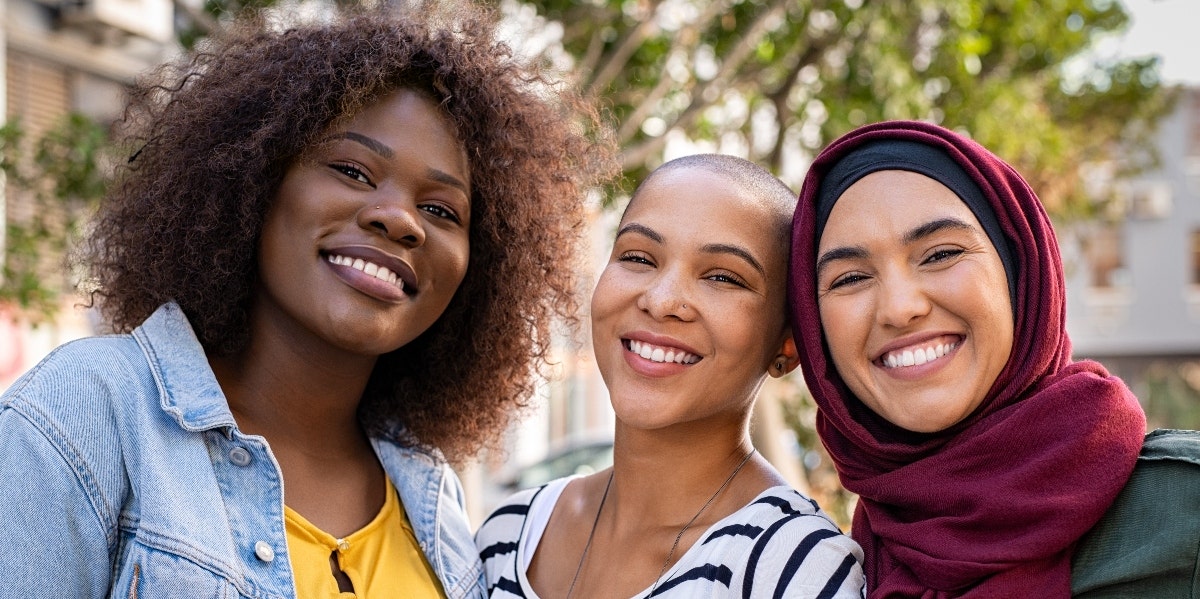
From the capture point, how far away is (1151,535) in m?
2.08

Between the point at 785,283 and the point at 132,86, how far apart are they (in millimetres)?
1892

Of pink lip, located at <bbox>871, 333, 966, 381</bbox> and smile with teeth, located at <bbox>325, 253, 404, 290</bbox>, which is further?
smile with teeth, located at <bbox>325, 253, 404, 290</bbox>

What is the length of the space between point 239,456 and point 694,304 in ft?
3.60

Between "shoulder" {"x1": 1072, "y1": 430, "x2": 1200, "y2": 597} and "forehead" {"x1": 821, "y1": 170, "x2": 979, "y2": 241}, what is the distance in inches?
23.8

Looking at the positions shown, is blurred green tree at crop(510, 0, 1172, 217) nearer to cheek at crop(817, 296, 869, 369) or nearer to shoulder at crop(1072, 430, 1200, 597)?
cheek at crop(817, 296, 869, 369)

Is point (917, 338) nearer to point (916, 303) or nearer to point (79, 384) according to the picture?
point (916, 303)

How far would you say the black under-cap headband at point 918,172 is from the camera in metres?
A: 2.40

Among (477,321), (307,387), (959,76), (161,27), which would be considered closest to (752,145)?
(959,76)

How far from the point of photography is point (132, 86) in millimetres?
3152

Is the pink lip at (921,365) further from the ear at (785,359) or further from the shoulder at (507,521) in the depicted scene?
the shoulder at (507,521)

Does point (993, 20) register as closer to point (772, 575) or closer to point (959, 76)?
point (959, 76)

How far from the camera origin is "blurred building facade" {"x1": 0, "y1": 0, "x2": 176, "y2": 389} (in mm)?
9672

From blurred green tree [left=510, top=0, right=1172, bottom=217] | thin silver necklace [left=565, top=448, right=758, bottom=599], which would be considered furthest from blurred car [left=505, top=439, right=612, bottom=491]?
thin silver necklace [left=565, top=448, right=758, bottom=599]

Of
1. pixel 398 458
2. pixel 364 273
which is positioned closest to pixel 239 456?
pixel 364 273
